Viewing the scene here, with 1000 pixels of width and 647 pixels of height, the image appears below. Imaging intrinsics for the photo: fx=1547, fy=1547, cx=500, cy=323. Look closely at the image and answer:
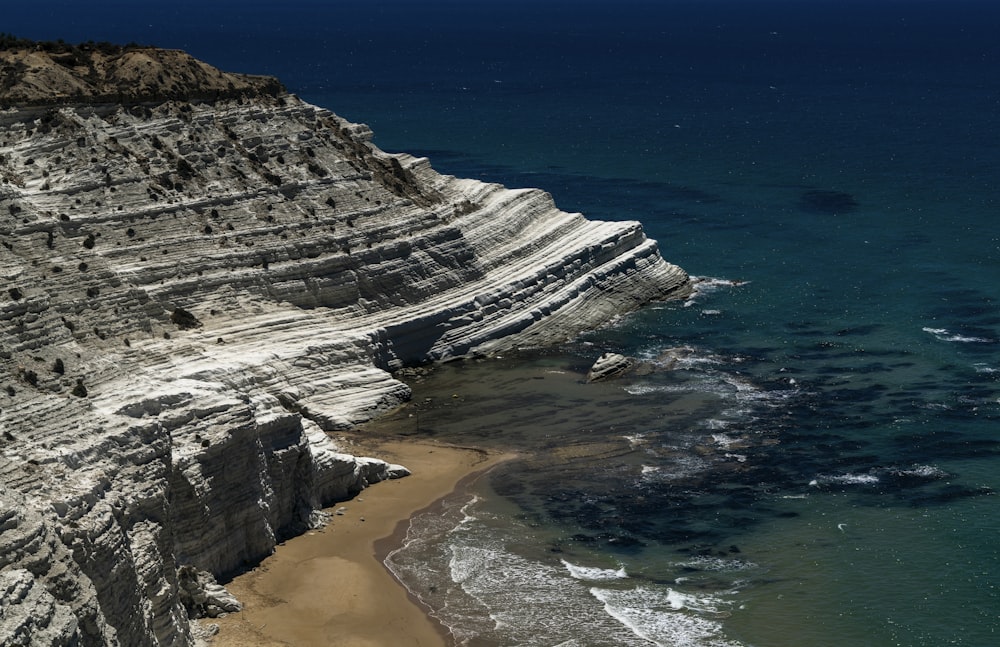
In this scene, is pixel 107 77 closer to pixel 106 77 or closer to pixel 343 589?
pixel 106 77

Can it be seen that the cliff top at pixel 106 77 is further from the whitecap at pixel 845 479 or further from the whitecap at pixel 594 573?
the whitecap at pixel 845 479

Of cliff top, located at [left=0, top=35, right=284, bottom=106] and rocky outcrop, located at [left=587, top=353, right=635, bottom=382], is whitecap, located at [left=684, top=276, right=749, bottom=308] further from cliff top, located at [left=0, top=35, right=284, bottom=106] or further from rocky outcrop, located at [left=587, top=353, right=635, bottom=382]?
cliff top, located at [left=0, top=35, right=284, bottom=106]

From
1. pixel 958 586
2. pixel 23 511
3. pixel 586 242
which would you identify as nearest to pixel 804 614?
pixel 958 586

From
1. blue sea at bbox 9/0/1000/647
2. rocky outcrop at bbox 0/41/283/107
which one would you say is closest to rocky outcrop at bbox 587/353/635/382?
blue sea at bbox 9/0/1000/647

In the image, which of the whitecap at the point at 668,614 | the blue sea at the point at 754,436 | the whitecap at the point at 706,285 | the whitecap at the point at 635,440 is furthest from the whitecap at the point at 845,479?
the whitecap at the point at 706,285

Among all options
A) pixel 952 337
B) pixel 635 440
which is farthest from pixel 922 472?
pixel 952 337
